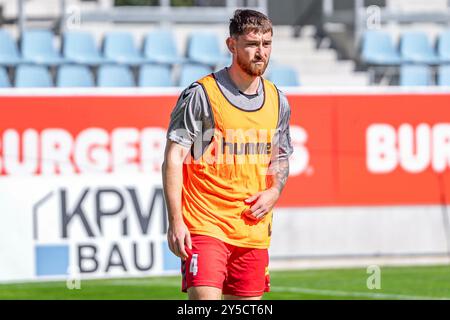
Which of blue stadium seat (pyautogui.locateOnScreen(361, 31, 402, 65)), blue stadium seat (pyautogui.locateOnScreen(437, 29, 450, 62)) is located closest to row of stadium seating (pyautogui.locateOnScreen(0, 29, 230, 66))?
blue stadium seat (pyautogui.locateOnScreen(361, 31, 402, 65))

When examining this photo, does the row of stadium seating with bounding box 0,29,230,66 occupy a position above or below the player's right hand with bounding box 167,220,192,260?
above

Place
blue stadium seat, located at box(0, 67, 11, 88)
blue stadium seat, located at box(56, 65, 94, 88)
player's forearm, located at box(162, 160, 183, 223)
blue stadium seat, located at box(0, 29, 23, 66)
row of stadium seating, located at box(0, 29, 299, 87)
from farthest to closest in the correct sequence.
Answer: blue stadium seat, located at box(0, 29, 23, 66) → row of stadium seating, located at box(0, 29, 299, 87) → blue stadium seat, located at box(56, 65, 94, 88) → blue stadium seat, located at box(0, 67, 11, 88) → player's forearm, located at box(162, 160, 183, 223)

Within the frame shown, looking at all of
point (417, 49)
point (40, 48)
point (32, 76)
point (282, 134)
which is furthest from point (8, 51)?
point (282, 134)

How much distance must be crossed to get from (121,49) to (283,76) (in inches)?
117

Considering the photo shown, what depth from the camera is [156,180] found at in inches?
542

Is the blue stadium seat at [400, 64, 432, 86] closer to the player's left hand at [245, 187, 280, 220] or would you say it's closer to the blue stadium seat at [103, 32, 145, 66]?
the blue stadium seat at [103, 32, 145, 66]

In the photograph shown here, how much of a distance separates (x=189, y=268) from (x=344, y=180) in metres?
7.87

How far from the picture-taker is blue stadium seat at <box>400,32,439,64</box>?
2156 cm

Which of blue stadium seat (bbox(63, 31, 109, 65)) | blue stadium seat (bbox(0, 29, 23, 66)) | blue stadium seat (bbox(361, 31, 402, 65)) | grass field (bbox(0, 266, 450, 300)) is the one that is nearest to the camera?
grass field (bbox(0, 266, 450, 300))

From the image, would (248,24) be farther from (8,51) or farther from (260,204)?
(8,51)

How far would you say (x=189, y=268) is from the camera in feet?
22.5

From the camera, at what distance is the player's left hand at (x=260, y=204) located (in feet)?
23.1

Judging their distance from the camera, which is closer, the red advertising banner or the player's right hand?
the player's right hand

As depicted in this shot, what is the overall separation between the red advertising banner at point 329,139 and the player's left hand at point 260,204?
22.1ft
